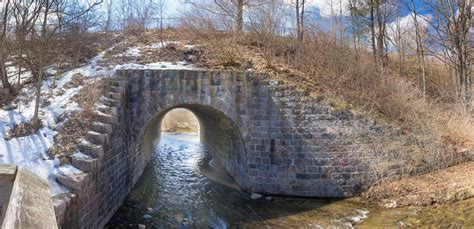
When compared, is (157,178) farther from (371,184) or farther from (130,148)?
(371,184)

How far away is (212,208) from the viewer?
31.9ft

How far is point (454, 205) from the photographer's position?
8.87 meters

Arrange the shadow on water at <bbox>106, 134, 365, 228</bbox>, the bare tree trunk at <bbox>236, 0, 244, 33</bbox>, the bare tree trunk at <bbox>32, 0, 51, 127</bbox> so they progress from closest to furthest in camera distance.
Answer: the bare tree trunk at <bbox>32, 0, 51, 127</bbox>, the shadow on water at <bbox>106, 134, 365, 228</bbox>, the bare tree trunk at <bbox>236, 0, 244, 33</bbox>

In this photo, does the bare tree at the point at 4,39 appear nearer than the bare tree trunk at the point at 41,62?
No

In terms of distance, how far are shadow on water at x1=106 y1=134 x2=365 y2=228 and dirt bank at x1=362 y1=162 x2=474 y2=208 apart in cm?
76

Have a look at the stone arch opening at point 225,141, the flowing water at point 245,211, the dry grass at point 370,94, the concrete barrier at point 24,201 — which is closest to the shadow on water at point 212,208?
the flowing water at point 245,211

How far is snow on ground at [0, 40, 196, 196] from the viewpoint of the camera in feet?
22.5

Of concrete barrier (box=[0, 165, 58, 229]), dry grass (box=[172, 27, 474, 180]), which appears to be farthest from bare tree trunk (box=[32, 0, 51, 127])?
concrete barrier (box=[0, 165, 58, 229])

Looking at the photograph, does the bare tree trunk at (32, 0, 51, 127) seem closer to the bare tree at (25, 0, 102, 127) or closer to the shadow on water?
the bare tree at (25, 0, 102, 127)

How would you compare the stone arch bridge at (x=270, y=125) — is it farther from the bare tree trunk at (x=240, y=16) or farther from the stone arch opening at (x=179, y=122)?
the stone arch opening at (x=179, y=122)

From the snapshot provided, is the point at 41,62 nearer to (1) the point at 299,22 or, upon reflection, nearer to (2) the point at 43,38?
(2) the point at 43,38

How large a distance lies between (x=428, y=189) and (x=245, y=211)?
5121 millimetres

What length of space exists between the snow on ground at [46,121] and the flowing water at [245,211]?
224cm

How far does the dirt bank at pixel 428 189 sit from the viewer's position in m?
9.22
